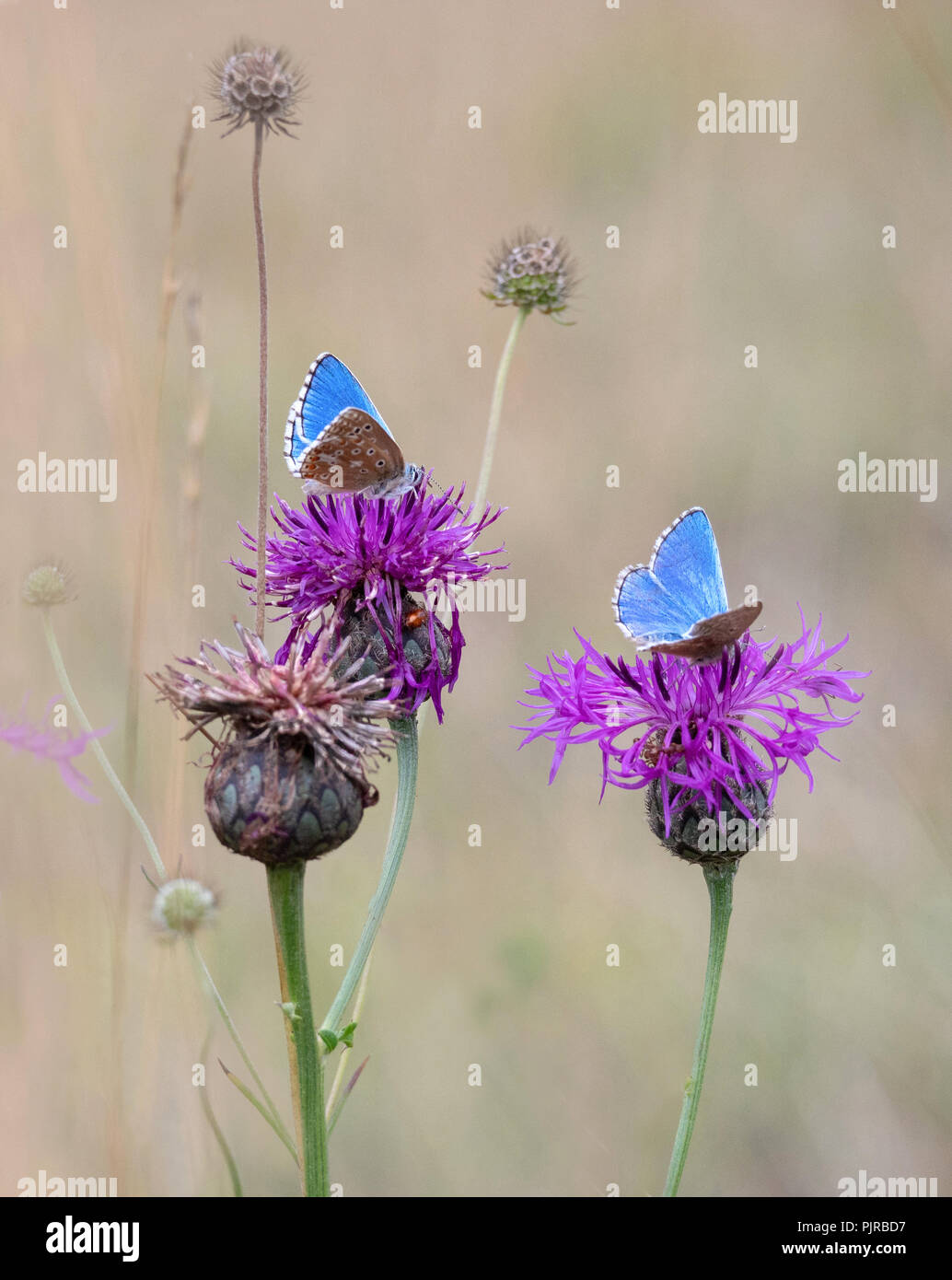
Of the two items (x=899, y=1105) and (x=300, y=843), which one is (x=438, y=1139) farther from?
(x=300, y=843)

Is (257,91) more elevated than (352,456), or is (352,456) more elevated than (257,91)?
(257,91)

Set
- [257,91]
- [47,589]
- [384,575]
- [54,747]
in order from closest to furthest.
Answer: [54,747] → [257,91] → [384,575] → [47,589]

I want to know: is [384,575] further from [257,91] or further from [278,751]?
[257,91]

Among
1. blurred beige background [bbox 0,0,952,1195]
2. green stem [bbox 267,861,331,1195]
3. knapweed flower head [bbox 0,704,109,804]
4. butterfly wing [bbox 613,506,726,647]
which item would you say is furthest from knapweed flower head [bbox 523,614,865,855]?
knapweed flower head [bbox 0,704,109,804]

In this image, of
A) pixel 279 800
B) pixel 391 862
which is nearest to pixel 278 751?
pixel 279 800

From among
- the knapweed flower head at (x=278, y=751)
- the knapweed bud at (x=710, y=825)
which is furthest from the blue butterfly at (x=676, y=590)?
the knapweed flower head at (x=278, y=751)

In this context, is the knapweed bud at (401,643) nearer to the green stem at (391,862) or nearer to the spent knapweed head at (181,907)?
the green stem at (391,862)

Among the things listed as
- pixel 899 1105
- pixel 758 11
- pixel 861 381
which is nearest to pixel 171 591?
pixel 899 1105

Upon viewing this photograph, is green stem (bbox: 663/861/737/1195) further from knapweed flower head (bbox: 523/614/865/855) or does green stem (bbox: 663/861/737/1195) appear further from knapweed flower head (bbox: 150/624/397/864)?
knapweed flower head (bbox: 150/624/397/864)
